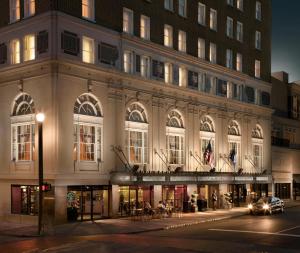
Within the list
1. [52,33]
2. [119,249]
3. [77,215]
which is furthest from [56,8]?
[119,249]

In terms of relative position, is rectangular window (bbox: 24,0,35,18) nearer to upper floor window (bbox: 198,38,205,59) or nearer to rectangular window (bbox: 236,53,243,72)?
upper floor window (bbox: 198,38,205,59)

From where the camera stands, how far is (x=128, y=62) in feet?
147

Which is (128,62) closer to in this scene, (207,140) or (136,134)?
(136,134)

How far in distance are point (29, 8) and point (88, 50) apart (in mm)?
5187

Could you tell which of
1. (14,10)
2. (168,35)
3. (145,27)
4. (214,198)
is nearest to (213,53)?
(168,35)

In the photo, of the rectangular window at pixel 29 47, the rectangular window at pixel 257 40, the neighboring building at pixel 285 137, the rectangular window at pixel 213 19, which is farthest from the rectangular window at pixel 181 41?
the neighboring building at pixel 285 137

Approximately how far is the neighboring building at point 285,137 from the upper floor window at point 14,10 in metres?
38.0

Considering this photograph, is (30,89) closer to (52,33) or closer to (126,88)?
(52,33)

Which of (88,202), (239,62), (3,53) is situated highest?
(239,62)

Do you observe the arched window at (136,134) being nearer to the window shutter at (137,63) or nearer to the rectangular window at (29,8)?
the window shutter at (137,63)

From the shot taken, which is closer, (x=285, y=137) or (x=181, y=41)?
(x=181, y=41)

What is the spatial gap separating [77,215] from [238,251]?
17452mm

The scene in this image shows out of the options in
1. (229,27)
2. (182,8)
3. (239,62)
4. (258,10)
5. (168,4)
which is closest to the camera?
(168,4)

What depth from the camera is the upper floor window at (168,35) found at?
4932cm
